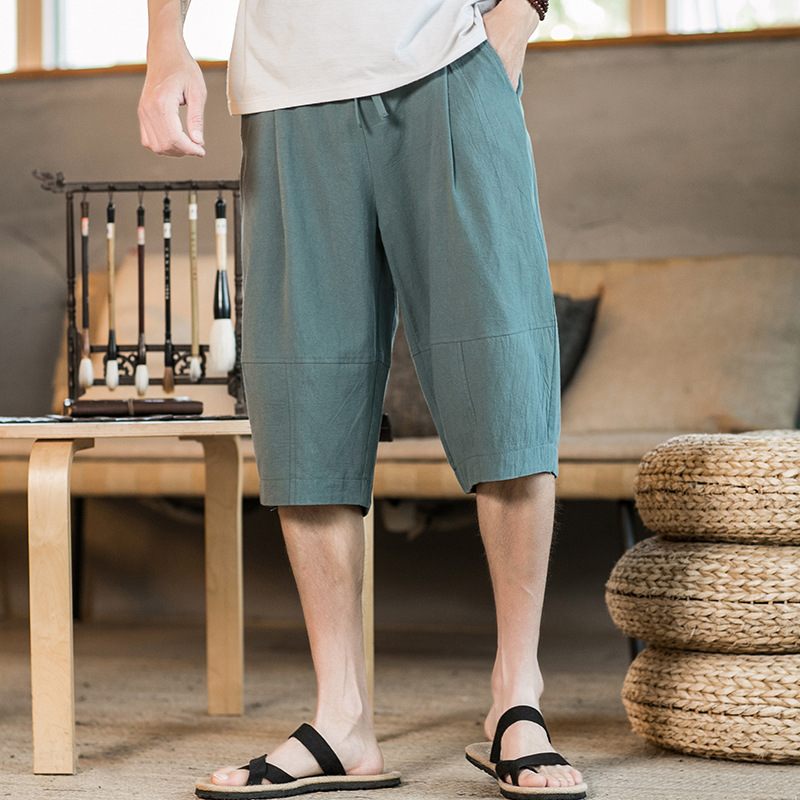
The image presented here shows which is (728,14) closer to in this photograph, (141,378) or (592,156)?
(592,156)

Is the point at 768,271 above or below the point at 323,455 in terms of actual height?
above

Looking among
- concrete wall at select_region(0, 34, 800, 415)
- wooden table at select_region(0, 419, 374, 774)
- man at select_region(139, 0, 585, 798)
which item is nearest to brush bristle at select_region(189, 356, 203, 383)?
wooden table at select_region(0, 419, 374, 774)

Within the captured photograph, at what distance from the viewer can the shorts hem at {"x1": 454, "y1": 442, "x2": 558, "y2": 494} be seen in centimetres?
126

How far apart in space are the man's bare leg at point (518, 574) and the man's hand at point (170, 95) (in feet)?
1.54

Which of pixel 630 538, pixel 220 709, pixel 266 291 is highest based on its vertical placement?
pixel 266 291

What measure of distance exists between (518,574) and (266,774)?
0.33m

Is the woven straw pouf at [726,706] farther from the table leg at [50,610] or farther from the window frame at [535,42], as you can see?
the window frame at [535,42]

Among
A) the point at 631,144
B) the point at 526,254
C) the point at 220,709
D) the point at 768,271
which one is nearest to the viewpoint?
the point at 526,254

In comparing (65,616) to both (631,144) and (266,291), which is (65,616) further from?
(631,144)

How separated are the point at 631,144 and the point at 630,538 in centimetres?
116

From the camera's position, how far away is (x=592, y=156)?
9.82 feet

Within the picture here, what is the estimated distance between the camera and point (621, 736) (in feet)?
5.45

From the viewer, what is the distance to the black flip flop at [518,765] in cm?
123

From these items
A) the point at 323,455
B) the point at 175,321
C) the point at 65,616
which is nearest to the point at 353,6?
the point at 323,455
